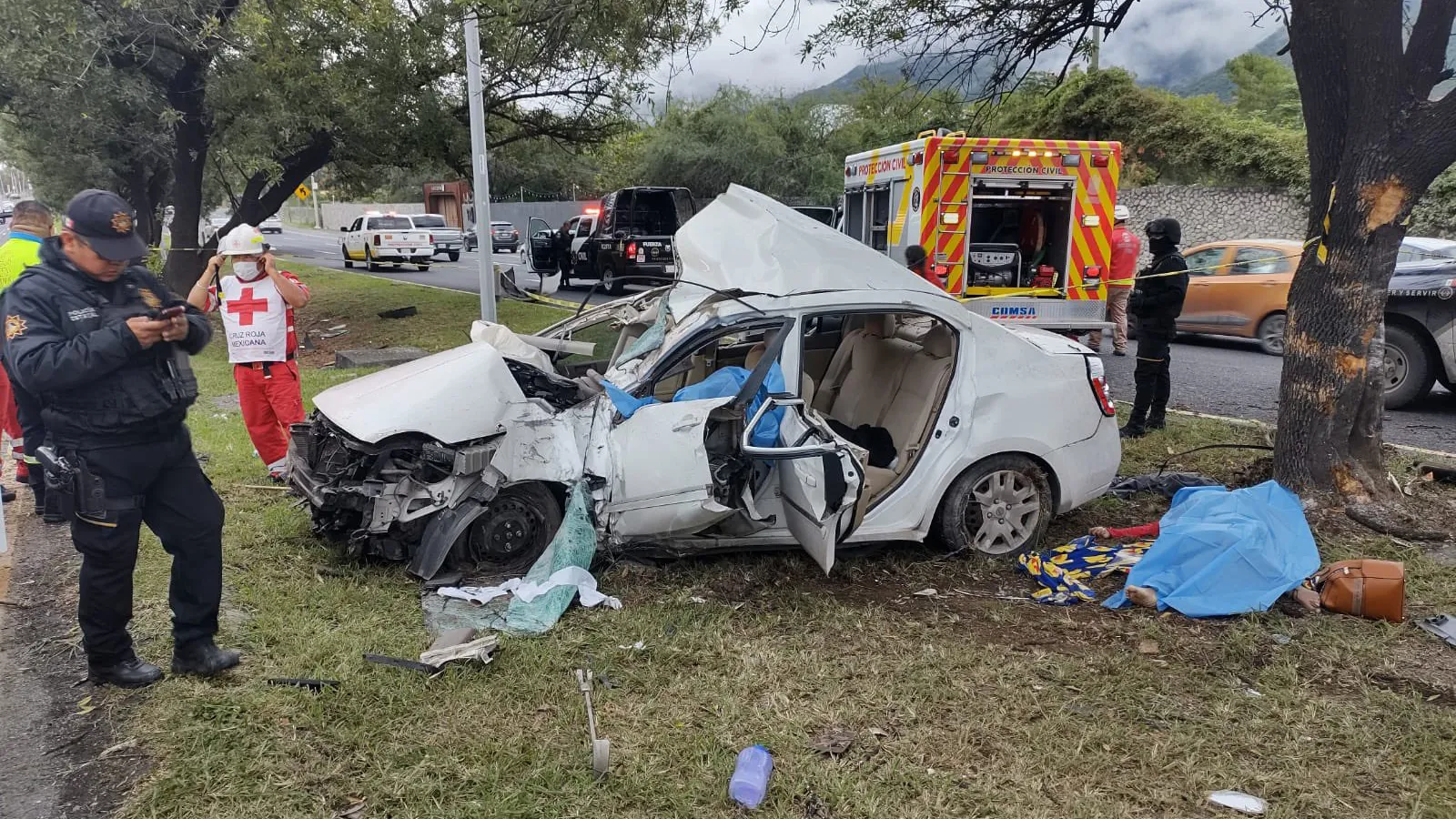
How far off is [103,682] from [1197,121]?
78.3ft

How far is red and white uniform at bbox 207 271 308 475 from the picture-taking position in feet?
18.2

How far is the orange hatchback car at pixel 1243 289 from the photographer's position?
10.9m

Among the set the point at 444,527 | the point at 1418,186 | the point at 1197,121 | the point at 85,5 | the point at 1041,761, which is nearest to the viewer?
the point at 1041,761

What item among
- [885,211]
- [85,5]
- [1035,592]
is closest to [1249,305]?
[885,211]

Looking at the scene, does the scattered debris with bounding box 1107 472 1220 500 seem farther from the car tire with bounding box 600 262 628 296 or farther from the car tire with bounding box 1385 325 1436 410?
the car tire with bounding box 600 262 628 296

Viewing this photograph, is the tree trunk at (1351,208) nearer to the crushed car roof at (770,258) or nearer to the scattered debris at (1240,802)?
the crushed car roof at (770,258)

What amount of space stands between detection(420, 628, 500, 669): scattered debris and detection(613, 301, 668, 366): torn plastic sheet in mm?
1600

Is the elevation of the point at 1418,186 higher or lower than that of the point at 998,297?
higher

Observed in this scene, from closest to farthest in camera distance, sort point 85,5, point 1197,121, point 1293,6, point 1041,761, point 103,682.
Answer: point 1041,761 → point 103,682 → point 1293,6 → point 85,5 → point 1197,121

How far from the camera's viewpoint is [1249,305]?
11.1 m

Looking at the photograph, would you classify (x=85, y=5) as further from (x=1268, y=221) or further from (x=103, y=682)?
(x=1268, y=221)

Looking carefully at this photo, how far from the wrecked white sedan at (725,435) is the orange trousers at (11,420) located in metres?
2.51

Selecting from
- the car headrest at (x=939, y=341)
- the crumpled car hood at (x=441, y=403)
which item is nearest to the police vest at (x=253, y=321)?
the crumpled car hood at (x=441, y=403)

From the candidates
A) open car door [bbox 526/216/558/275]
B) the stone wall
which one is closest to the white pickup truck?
open car door [bbox 526/216/558/275]
